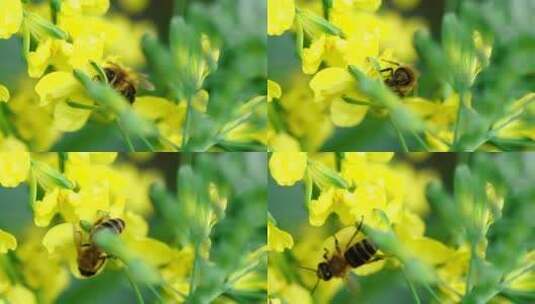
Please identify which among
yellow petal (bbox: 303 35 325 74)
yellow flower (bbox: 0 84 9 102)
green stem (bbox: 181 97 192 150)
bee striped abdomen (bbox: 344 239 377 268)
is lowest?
bee striped abdomen (bbox: 344 239 377 268)

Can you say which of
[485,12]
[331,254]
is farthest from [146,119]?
[485,12]

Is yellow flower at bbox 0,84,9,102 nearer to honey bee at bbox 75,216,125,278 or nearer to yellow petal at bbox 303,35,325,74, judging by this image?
honey bee at bbox 75,216,125,278

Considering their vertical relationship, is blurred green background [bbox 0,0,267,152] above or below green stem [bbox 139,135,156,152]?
above

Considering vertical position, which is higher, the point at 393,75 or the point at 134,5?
the point at 134,5

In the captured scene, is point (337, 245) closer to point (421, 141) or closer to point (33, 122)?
point (421, 141)

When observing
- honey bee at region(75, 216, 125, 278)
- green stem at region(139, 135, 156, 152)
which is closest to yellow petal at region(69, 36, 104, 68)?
green stem at region(139, 135, 156, 152)

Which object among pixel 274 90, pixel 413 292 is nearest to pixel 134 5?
pixel 274 90

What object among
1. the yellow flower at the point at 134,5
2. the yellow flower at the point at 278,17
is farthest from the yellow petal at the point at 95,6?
the yellow flower at the point at 278,17
